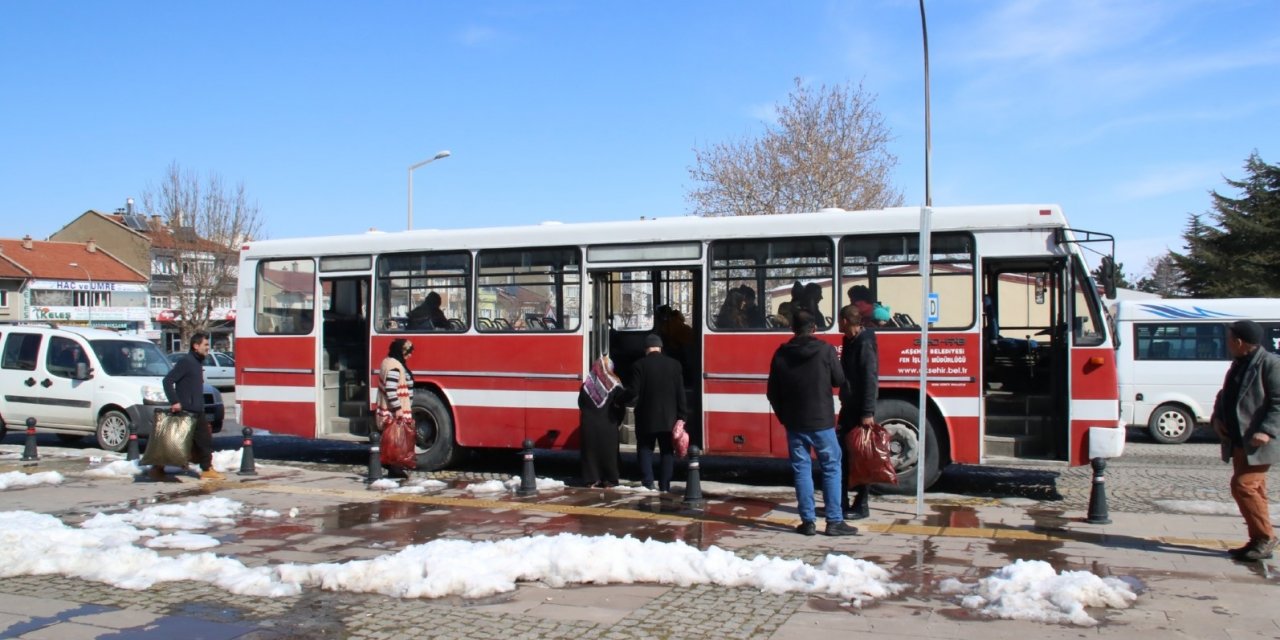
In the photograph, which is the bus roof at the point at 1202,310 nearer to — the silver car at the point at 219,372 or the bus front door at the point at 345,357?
the bus front door at the point at 345,357

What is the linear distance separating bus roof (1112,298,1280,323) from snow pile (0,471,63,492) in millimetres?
16608

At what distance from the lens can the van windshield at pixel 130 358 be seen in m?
16.9

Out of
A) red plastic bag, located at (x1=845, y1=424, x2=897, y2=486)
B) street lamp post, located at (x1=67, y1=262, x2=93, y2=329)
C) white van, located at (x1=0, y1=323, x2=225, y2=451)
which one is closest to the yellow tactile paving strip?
red plastic bag, located at (x1=845, y1=424, x2=897, y2=486)

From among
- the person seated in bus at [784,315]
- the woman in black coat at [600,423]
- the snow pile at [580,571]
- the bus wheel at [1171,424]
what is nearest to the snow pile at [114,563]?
the snow pile at [580,571]

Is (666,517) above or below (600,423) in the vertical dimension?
below

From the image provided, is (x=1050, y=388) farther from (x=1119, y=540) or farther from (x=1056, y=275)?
(x=1119, y=540)

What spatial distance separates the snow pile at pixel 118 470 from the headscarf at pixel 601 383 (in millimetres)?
5804

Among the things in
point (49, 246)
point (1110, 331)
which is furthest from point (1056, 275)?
point (49, 246)

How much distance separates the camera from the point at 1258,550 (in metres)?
7.56

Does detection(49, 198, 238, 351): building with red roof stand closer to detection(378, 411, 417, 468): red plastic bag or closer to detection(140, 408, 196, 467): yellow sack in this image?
detection(140, 408, 196, 467): yellow sack

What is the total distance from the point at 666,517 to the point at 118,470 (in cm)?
746

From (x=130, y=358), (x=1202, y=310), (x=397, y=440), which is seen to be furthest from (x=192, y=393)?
(x=1202, y=310)

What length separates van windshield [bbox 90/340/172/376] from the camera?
16.9 m

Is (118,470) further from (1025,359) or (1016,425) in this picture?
(1025,359)
